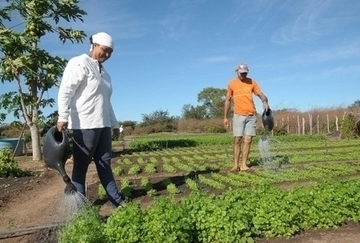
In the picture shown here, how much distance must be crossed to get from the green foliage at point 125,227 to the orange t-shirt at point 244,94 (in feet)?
16.3

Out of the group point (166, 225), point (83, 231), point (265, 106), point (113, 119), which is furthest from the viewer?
point (265, 106)

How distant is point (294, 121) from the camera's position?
31125 millimetres

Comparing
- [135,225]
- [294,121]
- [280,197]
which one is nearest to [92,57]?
[135,225]

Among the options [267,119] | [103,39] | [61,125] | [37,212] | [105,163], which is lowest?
[37,212]

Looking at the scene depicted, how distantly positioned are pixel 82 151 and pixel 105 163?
32cm

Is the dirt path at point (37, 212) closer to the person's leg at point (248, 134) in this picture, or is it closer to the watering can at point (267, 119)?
the person's leg at point (248, 134)

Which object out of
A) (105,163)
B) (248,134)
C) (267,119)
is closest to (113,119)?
(105,163)

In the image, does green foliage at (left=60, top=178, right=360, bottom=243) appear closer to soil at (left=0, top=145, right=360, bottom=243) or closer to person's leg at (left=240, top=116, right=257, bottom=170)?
soil at (left=0, top=145, right=360, bottom=243)

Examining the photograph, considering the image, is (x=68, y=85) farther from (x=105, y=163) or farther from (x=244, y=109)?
(x=244, y=109)

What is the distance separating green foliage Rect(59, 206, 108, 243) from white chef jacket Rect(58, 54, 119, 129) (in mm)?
1341

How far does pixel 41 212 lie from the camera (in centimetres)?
531

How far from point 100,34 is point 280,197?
253 cm

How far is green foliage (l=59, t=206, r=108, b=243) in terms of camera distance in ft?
9.50

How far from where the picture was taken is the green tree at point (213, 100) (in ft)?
163
